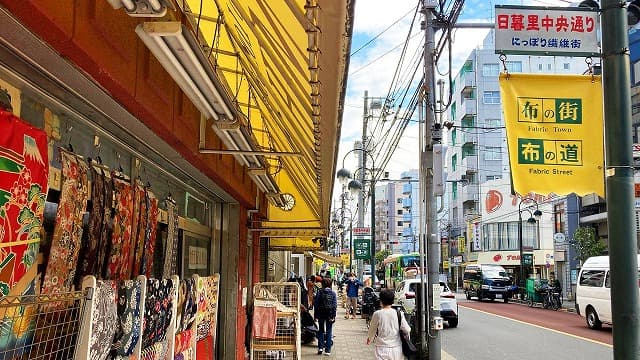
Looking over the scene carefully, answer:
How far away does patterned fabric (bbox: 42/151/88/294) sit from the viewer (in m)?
3.25

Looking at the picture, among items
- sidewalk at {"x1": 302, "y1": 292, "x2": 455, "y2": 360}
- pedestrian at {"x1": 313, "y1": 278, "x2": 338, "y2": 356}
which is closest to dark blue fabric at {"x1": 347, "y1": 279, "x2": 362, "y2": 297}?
sidewalk at {"x1": 302, "y1": 292, "x2": 455, "y2": 360}

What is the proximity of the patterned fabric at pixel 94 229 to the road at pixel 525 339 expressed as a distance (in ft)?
39.5

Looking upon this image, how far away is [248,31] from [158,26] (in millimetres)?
1407

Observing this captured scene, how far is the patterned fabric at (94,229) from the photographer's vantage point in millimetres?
3684

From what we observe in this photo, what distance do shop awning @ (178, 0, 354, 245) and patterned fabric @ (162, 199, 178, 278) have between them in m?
1.29

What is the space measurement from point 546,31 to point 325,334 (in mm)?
9658

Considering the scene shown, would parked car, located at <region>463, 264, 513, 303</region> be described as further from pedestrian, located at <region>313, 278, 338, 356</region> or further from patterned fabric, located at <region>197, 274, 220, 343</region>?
patterned fabric, located at <region>197, 274, 220, 343</region>

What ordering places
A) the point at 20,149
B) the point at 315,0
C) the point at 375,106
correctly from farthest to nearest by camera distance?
1. the point at 375,106
2. the point at 315,0
3. the point at 20,149

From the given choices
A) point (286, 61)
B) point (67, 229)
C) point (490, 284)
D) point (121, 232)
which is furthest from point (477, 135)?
point (67, 229)

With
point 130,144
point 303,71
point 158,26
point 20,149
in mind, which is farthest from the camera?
point 130,144

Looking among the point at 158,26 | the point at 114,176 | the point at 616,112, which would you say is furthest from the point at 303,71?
the point at 616,112

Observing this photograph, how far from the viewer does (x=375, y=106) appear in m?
28.7

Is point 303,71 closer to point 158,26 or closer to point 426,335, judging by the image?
point 158,26

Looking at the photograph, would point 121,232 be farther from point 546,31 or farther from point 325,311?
point 325,311
